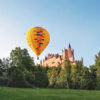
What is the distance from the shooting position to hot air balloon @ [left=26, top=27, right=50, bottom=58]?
20.8 m

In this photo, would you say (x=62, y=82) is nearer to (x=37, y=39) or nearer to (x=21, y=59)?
(x=21, y=59)

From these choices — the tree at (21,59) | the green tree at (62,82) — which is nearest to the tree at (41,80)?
the green tree at (62,82)

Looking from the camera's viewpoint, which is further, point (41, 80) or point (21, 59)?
point (21, 59)

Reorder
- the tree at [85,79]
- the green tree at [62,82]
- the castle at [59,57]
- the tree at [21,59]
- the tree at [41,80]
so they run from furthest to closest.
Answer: the castle at [59,57]
the tree at [21,59]
the tree at [41,80]
the green tree at [62,82]
the tree at [85,79]

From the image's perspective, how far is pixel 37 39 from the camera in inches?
818

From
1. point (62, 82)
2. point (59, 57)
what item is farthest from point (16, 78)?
point (59, 57)

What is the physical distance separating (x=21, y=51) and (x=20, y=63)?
3555 millimetres

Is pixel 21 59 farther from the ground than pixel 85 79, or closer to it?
farther from the ground

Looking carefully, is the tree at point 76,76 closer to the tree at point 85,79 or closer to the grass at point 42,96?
the tree at point 85,79

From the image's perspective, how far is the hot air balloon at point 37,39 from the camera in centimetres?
2075

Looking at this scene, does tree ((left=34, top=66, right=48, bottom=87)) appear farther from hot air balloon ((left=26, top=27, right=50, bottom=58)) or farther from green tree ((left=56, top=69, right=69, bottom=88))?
hot air balloon ((left=26, top=27, right=50, bottom=58))

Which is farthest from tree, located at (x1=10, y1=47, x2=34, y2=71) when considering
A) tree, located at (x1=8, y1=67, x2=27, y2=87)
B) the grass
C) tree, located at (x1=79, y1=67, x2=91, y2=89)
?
the grass

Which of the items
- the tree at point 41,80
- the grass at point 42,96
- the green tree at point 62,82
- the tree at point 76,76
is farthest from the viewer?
the tree at point 41,80

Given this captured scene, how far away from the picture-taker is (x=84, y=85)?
33.8m
